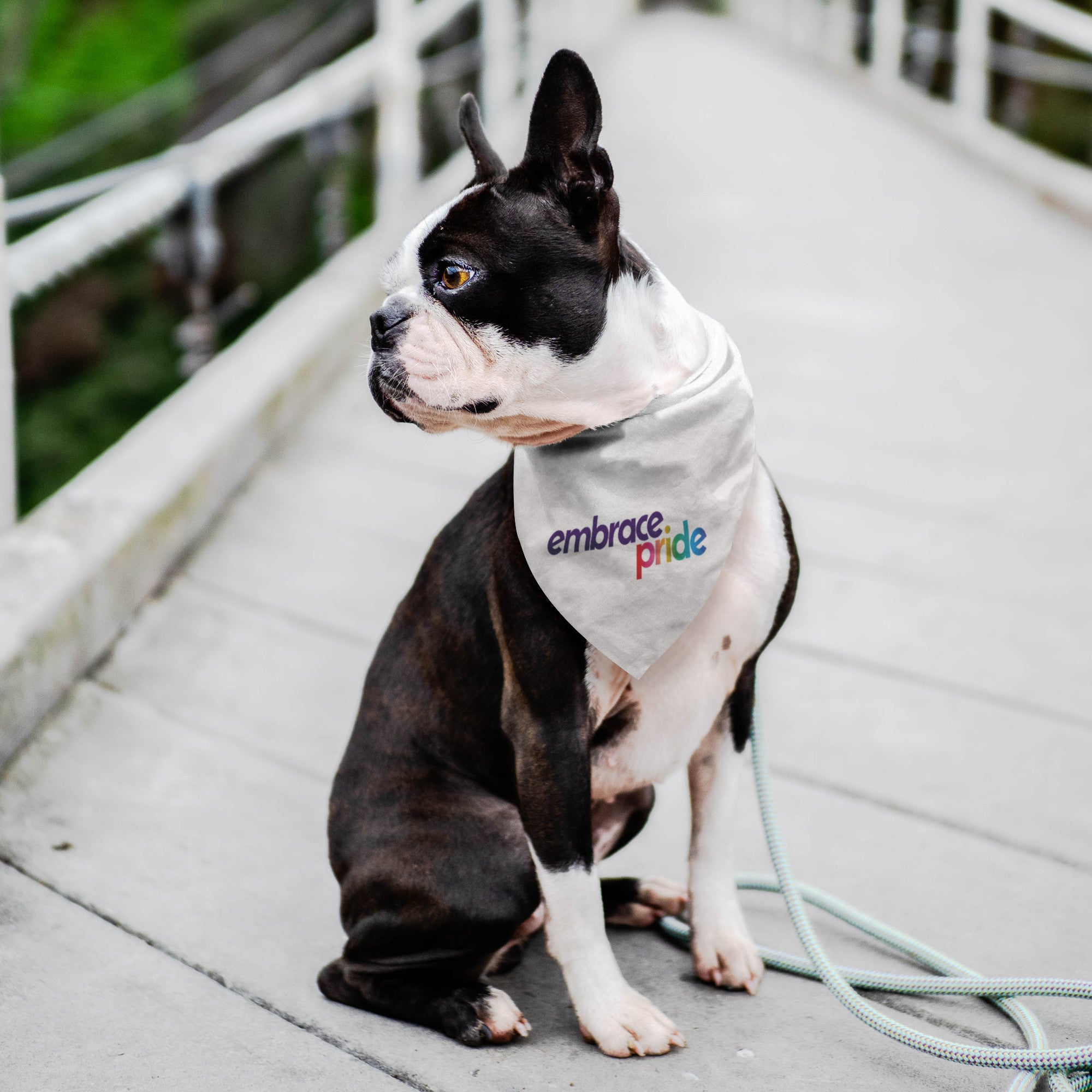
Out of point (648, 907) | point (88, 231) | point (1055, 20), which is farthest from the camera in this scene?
point (1055, 20)

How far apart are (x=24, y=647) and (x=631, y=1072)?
4.37 ft

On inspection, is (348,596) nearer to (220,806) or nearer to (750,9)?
(220,806)

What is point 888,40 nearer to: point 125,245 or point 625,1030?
point 125,245

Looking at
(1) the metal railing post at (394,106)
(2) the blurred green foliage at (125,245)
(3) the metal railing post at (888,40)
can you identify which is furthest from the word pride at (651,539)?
(3) the metal railing post at (888,40)

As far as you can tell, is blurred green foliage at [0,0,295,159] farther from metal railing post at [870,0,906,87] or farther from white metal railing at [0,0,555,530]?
white metal railing at [0,0,555,530]

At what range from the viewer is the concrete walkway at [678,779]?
158 cm

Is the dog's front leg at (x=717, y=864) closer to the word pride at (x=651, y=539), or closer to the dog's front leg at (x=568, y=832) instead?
the dog's front leg at (x=568, y=832)

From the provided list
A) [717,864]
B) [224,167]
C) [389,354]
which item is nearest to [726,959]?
[717,864]

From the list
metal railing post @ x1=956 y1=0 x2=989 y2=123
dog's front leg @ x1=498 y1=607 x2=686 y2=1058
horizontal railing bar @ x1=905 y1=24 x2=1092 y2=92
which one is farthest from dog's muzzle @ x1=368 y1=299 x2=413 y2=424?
metal railing post @ x1=956 y1=0 x2=989 y2=123

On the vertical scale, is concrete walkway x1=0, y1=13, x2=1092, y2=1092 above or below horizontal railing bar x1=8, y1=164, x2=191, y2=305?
below

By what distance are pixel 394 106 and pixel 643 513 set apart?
4.69 metres

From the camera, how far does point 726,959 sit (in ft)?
5.59

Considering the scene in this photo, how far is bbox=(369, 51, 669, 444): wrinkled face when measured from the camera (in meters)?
1.38

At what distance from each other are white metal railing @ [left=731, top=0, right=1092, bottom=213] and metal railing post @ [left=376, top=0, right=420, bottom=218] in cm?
312
